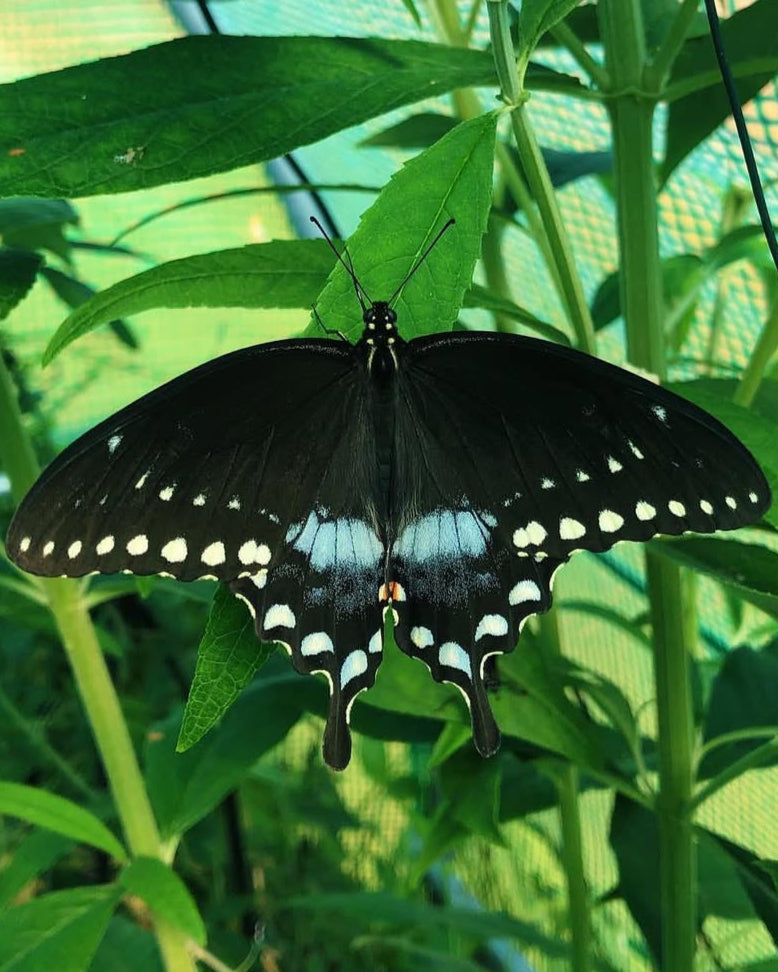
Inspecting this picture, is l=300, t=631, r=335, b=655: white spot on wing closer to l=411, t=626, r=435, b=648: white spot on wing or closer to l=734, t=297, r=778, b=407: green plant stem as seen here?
l=411, t=626, r=435, b=648: white spot on wing

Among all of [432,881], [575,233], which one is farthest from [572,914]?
[432,881]

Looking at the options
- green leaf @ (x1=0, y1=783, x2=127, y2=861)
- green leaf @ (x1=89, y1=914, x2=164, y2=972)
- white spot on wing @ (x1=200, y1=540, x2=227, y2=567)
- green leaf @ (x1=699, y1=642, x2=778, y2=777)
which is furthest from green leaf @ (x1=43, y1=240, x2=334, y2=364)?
green leaf @ (x1=89, y1=914, x2=164, y2=972)

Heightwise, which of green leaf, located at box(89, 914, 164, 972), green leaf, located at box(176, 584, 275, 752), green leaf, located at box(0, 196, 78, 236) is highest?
green leaf, located at box(0, 196, 78, 236)

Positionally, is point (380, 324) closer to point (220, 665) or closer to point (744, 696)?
point (220, 665)

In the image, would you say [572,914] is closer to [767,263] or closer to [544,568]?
[544,568]

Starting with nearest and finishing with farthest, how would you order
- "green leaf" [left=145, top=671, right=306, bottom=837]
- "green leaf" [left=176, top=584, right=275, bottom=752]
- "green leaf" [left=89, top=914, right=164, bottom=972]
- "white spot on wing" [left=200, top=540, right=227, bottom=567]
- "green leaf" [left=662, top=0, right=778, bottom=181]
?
"green leaf" [left=176, top=584, right=275, bottom=752], "white spot on wing" [left=200, top=540, right=227, bottom=567], "green leaf" [left=662, top=0, right=778, bottom=181], "green leaf" [left=145, top=671, right=306, bottom=837], "green leaf" [left=89, top=914, right=164, bottom=972]

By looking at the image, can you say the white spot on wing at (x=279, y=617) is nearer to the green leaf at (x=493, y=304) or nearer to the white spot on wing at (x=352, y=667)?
the white spot on wing at (x=352, y=667)

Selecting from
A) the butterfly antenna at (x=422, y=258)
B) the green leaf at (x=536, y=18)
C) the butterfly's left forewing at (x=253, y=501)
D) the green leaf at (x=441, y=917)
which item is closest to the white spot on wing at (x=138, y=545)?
the butterfly's left forewing at (x=253, y=501)
